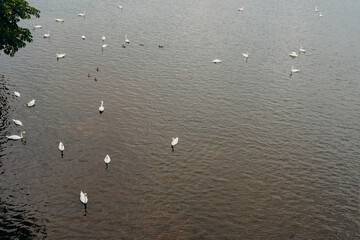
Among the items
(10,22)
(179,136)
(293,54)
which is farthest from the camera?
(293,54)

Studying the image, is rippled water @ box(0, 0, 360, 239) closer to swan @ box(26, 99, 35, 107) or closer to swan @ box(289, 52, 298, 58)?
swan @ box(26, 99, 35, 107)

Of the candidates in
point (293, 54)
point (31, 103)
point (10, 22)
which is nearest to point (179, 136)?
point (31, 103)

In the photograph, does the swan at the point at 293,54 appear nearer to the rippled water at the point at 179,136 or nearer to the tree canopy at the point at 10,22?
the rippled water at the point at 179,136

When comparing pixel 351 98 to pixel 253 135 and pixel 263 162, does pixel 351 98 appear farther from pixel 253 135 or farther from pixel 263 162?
pixel 263 162

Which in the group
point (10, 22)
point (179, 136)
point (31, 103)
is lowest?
point (179, 136)

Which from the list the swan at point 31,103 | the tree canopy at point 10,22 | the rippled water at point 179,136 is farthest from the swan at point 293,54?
the swan at point 31,103

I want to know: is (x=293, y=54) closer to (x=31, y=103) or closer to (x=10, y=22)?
(x=31, y=103)

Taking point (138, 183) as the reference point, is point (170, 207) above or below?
below

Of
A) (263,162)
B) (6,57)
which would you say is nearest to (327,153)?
(263,162)

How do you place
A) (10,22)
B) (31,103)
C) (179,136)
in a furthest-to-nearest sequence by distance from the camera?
(31,103), (10,22), (179,136)
